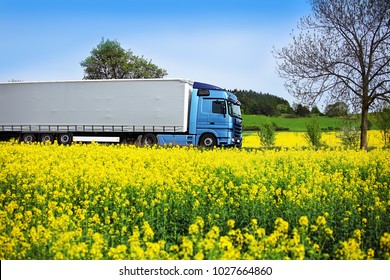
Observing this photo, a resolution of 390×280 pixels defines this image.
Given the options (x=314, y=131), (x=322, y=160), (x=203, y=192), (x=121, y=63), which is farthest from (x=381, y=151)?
(x=121, y=63)

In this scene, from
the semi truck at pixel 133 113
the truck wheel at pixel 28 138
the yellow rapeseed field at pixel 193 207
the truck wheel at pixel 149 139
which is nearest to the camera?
the yellow rapeseed field at pixel 193 207

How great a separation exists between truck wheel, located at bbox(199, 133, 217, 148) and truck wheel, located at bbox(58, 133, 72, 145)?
12.3 ft

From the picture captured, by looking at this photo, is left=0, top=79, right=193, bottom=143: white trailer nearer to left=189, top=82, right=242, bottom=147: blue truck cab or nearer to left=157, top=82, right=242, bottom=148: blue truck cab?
left=157, top=82, right=242, bottom=148: blue truck cab

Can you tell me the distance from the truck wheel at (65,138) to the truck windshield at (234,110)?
4671 millimetres

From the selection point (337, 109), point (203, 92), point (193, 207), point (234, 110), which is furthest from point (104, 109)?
point (193, 207)

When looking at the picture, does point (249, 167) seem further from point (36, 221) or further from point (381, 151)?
point (36, 221)

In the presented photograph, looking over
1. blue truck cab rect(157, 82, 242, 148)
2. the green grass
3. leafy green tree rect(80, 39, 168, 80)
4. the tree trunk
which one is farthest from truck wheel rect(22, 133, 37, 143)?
the tree trunk

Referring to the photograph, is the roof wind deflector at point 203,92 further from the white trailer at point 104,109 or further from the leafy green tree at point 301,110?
the leafy green tree at point 301,110

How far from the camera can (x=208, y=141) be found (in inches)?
567

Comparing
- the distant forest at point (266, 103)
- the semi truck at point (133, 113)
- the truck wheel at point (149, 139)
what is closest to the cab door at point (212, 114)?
the semi truck at point (133, 113)

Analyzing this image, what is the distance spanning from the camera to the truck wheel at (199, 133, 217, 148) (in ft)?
47.0

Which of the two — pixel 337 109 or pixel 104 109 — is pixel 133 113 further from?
pixel 337 109

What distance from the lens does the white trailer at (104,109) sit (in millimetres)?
14383

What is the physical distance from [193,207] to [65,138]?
30.6 ft
